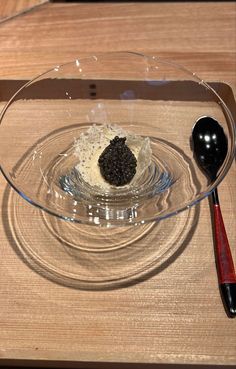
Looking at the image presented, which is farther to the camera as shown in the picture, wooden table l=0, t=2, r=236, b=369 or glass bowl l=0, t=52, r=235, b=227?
glass bowl l=0, t=52, r=235, b=227

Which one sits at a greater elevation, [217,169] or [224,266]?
[217,169]

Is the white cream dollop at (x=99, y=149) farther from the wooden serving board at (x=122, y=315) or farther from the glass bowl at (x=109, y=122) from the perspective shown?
the wooden serving board at (x=122, y=315)

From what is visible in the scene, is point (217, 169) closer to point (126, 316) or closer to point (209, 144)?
point (209, 144)

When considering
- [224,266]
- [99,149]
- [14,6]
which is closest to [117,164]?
[99,149]

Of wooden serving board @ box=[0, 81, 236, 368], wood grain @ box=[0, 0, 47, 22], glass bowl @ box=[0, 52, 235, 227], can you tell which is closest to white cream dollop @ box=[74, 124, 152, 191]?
glass bowl @ box=[0, 52, 235, 227]

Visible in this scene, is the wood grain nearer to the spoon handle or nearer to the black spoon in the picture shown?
the black spoon

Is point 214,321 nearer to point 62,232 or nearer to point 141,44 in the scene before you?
point 62,232

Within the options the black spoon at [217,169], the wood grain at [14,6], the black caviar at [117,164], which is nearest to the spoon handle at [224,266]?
the black spoon at [217,169]
